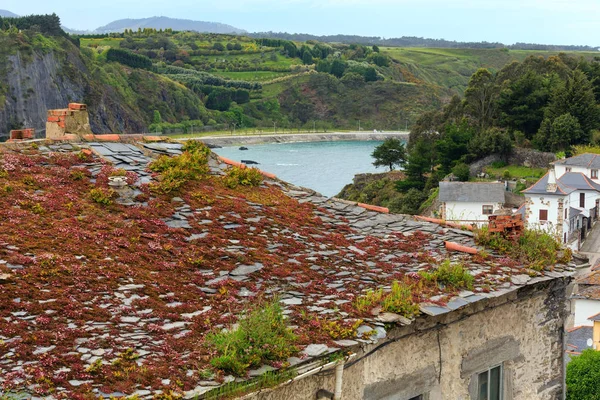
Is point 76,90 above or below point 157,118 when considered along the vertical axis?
above

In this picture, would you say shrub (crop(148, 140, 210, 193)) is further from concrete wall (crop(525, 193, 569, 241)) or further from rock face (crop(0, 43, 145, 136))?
rock face (crop(0, 43, 145, 136))

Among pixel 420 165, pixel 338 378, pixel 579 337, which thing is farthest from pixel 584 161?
pixel 338 378

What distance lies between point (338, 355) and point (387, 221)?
3606 mm

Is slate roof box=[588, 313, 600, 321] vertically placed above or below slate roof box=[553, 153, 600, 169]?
below

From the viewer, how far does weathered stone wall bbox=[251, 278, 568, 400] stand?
6.49 m

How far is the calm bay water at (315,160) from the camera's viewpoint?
8688 centimetres

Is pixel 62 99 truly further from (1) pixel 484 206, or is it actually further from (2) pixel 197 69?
(1) pixel 484 206

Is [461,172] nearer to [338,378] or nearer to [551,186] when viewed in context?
[551,186]

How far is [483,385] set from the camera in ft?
26.0

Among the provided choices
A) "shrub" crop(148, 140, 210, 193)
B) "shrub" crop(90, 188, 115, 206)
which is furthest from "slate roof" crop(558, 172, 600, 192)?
"shrub" crop(90, 188, 115, 206)

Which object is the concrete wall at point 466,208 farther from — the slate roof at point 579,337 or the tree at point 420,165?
the slate roof at point 579,337

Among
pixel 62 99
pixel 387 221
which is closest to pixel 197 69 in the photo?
pixel 62 99

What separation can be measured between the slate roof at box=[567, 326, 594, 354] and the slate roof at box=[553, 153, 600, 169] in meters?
27.1

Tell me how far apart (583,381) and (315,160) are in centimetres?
8541
